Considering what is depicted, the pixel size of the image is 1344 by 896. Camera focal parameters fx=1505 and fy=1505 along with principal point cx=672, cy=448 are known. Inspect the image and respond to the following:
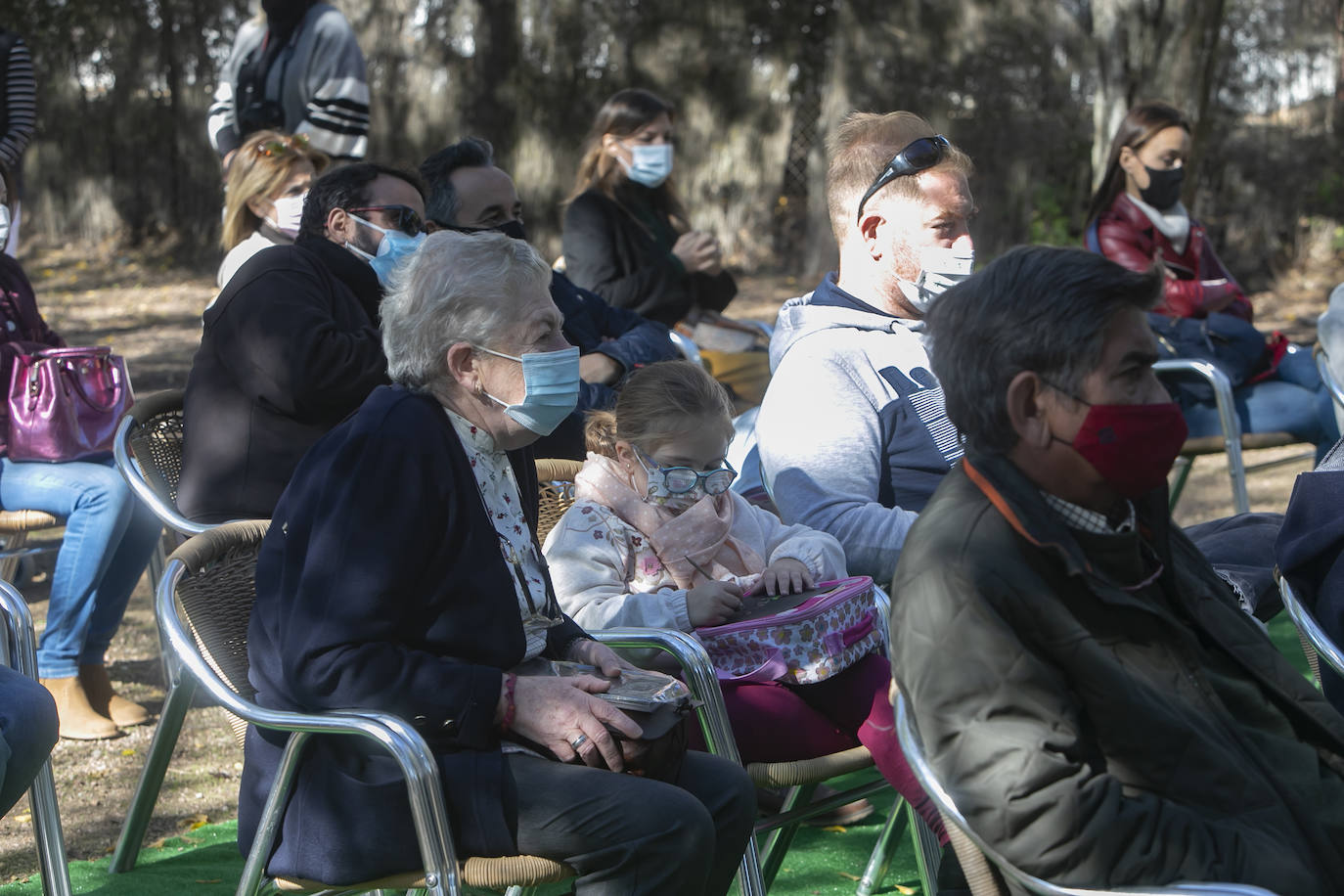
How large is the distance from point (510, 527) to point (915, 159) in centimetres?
143

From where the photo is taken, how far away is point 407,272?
2.71 meters

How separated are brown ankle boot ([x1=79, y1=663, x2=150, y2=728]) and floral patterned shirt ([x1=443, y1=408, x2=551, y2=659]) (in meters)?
2.46

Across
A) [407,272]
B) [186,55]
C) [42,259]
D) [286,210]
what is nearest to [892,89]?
[186,55]

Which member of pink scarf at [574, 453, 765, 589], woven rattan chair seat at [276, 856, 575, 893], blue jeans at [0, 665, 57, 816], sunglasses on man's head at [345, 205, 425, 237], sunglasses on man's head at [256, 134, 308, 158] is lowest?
woven rattan chair seat at [276, 856, 575, 893]

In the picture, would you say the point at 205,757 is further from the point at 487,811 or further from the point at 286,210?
the point at 487,811

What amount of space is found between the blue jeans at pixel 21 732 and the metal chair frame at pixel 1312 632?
222 cm

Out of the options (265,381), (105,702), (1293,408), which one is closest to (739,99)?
(1293,408)

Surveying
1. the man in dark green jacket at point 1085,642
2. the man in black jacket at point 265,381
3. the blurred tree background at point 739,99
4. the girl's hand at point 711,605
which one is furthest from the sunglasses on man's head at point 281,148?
the blurred tree background at point 739,99

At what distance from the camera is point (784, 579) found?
3035 mm

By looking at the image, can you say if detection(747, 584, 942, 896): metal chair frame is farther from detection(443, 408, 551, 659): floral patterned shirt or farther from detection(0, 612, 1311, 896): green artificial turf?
detection(443, 408, 551, 659): floral patterned shirt

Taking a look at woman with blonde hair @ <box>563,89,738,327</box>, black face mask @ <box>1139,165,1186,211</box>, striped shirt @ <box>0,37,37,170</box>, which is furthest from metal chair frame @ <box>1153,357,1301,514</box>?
striped shirt @ <box>0,37,37,170</box>

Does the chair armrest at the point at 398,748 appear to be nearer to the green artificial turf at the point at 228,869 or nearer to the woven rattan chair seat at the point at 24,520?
the green artificial turf at the point at 228,869

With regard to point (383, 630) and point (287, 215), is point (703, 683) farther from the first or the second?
point (287, 215)

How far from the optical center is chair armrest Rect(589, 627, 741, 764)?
2.73 metres
